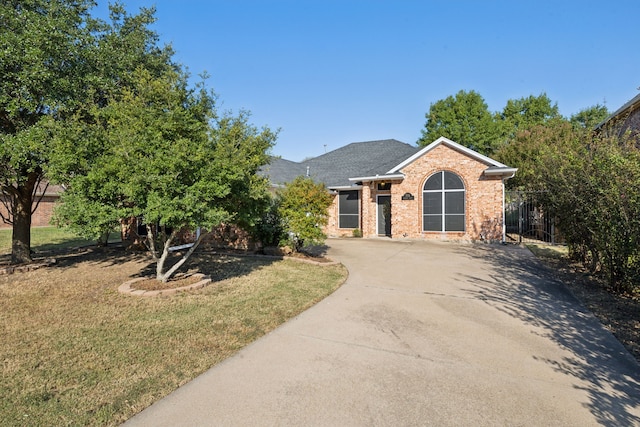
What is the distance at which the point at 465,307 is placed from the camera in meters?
6.02

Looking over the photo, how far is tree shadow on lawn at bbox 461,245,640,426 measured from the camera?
10.6 feet

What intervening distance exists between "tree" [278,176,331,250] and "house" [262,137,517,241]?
10.5ft

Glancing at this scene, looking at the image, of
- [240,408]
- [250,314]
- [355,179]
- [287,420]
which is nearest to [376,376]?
[287,420]

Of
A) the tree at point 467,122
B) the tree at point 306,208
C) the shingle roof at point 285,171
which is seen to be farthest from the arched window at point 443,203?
the tree at point 467,122

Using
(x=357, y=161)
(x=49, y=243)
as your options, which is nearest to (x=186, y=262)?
(x=49, y=243)

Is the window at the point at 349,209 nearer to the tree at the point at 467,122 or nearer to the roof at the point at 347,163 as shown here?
the roof at the point at 347,163

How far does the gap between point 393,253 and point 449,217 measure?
5032 millimetres

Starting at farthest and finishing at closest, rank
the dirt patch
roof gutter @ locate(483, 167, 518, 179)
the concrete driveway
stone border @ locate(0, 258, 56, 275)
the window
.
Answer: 1. the window
2. roof gutter @ locate(483, 167, 518, 179)
3. stone border @ locate(0, 258, 56, 275)
4. the dirt patch
5. the concrete driveway

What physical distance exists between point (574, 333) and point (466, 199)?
11069 mm

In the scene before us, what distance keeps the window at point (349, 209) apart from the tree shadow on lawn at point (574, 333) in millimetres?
9646

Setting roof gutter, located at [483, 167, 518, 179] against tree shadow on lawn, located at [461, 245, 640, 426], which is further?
roof gutter, located at [483, 167, 518, 179]

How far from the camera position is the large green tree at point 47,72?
22.5 feet

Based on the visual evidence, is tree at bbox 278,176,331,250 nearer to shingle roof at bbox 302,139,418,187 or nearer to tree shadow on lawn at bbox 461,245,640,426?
tree shadow on lawn at bbox 461,245,640,426

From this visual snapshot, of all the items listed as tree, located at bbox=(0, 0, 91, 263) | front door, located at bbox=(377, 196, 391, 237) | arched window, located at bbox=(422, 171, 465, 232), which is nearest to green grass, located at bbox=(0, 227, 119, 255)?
tree, located at bbox=(0, 0, 91, 263)
